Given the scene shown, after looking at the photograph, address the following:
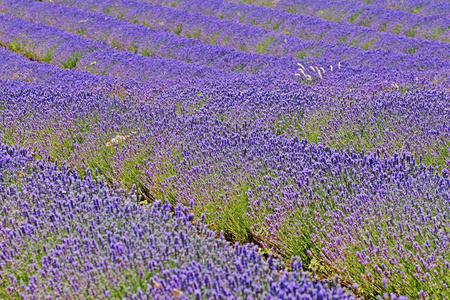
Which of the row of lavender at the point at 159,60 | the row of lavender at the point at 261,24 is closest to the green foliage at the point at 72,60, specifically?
the row of lavender at the point at 159,60

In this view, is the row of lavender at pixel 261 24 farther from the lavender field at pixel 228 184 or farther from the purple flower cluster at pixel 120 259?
the purple flower cluster at pixel 120 259

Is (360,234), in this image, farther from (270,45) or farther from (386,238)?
(270,45)

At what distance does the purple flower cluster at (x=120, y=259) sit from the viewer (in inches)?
73.7

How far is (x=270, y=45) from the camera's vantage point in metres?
9.33

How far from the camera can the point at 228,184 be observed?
3207mm

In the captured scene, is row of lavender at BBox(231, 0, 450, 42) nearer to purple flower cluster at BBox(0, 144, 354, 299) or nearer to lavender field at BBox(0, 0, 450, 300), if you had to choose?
lavender field at BBox(0, 0, 450, 300)

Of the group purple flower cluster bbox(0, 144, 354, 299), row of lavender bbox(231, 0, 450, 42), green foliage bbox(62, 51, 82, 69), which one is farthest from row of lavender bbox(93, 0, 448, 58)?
purple flower cluster bbox(0, 144, 354, 299)

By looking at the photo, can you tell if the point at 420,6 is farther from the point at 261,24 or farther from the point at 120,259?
the point at 120,259

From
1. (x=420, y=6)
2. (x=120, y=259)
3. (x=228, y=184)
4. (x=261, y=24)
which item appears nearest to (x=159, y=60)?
Result: (x=228, y=184)

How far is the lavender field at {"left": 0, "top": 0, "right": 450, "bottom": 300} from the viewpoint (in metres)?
2.09

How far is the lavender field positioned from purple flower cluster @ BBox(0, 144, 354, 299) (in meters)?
0.01

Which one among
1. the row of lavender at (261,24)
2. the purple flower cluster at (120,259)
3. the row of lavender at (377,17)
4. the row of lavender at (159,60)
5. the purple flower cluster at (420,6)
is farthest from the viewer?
the purple flower cluster at (420,6)

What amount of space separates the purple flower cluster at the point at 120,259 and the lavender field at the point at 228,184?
1 cm

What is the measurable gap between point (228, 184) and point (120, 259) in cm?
125
